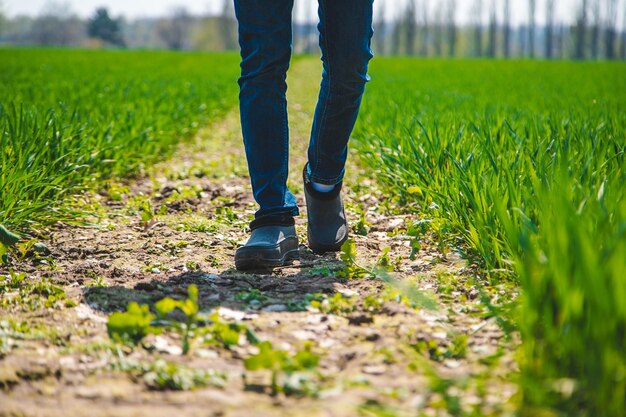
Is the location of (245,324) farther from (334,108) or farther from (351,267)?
(334,108)

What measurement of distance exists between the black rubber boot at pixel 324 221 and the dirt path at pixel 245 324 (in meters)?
0.07

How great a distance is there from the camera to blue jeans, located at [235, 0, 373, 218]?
2.39 m

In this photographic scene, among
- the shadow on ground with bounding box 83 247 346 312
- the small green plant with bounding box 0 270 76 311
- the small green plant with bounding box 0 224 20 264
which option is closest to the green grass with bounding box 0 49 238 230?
the small green plant with bounding box 0 224 20 264

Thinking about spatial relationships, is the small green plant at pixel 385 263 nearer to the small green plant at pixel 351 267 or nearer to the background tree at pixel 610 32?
the small green plant at pixel 351 267

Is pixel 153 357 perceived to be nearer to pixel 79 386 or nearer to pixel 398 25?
pixel 79 386

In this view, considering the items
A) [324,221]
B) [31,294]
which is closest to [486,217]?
[324,221]

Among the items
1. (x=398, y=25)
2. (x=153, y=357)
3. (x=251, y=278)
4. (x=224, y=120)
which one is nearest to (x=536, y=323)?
(x=153, y=357)

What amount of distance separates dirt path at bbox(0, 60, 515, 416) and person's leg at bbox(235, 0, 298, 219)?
0.37 m

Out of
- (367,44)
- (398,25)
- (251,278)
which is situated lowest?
(251,278)

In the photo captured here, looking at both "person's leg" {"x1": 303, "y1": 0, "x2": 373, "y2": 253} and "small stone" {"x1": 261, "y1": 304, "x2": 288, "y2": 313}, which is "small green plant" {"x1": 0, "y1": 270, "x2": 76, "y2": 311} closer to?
"small stone" {"x1": 261, "y1": 304, "x2": 288, "y2": 313}

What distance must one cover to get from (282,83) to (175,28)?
12687 cm

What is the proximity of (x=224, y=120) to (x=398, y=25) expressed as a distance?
3613 inches

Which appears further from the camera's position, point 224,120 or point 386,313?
point 224,120

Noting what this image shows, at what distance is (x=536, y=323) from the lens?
1.40 metres
